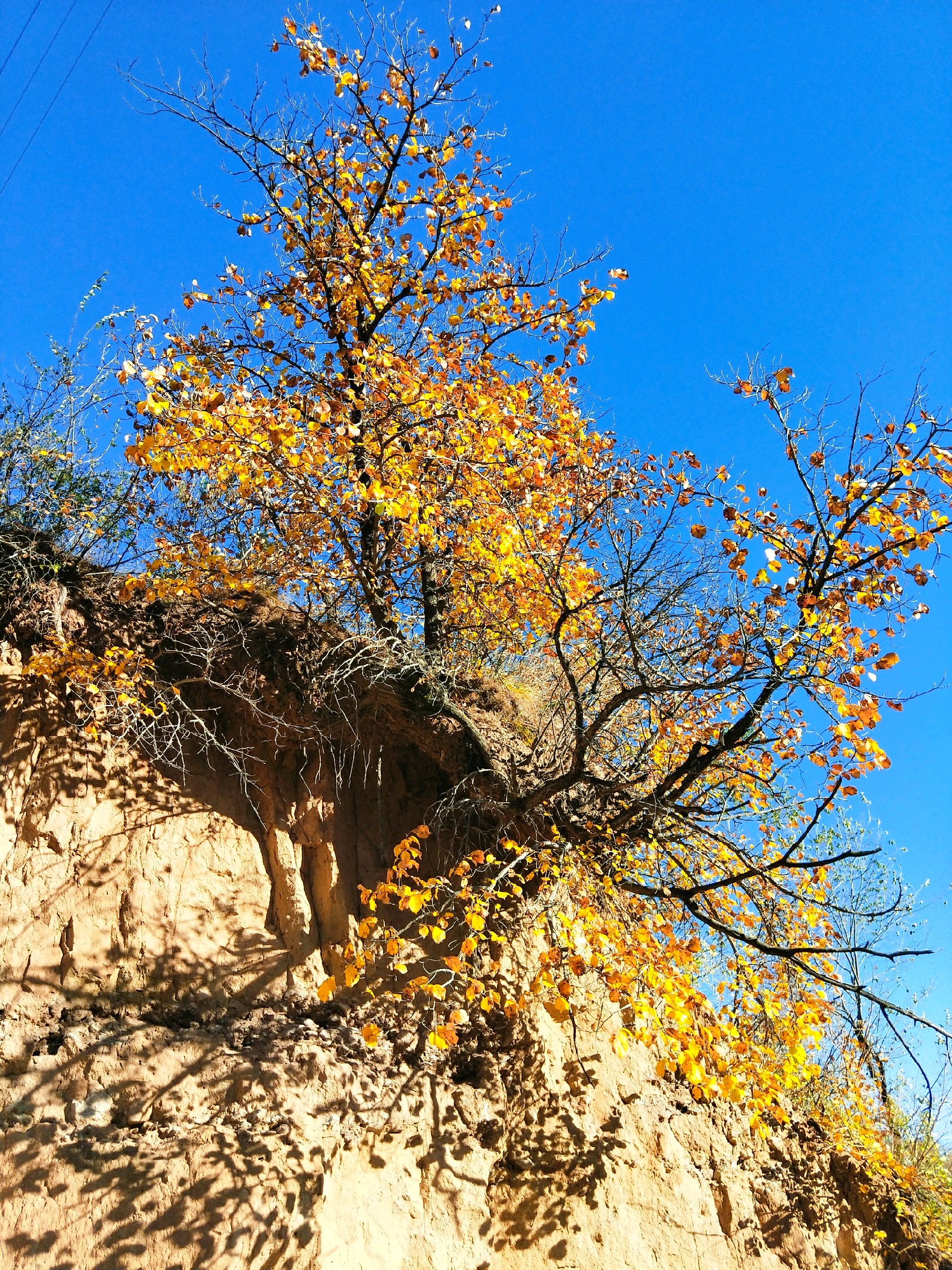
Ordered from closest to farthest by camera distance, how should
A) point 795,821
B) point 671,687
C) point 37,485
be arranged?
point 671,687, point 37,485, point 795,821

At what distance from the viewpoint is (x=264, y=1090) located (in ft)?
21.3

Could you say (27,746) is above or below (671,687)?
below

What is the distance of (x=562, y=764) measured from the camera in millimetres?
8758

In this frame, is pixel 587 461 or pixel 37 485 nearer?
pixel 37 485

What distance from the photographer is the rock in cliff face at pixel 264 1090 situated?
571 centimetres

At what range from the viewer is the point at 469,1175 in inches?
275

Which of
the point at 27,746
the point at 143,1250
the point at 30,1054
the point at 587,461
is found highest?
the point at 587,461

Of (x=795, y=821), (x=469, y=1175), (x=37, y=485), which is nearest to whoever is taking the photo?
(x=469, y=1175)

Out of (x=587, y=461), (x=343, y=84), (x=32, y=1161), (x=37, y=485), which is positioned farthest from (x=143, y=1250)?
(x=343, y=84)

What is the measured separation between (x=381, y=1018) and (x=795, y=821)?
5029 mm

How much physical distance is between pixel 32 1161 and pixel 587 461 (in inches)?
327

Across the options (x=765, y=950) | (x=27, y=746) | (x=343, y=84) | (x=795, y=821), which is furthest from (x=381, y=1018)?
(x=343, y=84)

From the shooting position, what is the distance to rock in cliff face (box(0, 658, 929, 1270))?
571 centimetres

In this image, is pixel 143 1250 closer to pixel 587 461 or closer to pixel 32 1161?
pixel 32 1161
